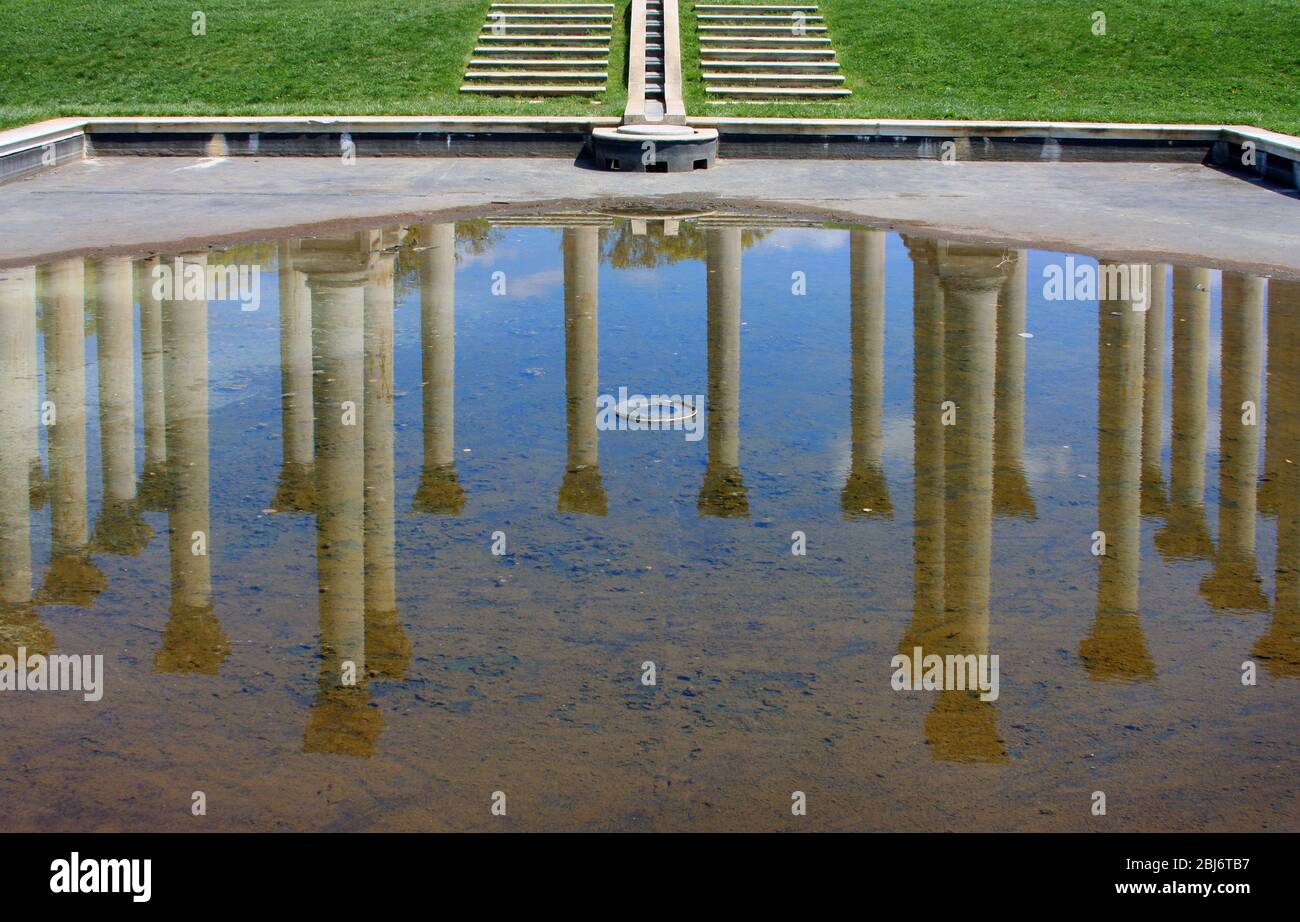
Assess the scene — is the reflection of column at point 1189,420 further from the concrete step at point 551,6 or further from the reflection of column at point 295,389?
the concrete step at point 551,6

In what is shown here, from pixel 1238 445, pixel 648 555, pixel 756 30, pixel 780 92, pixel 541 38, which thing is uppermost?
pixel 756 30

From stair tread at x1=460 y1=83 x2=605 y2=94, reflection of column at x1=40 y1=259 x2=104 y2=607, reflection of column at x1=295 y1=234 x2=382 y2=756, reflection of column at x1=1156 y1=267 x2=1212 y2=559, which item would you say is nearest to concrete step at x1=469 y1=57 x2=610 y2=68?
stair tread at x1=460 y1=83 x2=605 y2=94

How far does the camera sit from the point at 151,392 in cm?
989

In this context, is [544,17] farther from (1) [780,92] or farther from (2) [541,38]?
(1) [780,92]

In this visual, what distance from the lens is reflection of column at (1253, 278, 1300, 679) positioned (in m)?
6.34

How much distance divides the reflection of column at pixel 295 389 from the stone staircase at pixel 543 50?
11.1m

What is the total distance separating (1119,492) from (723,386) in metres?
2.89

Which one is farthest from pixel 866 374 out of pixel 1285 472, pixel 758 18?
pixel 758 18

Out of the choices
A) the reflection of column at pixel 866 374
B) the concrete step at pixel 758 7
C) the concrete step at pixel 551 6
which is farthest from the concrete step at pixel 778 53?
the reflection of column at pixel 866 374

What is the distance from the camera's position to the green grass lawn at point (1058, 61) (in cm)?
2248

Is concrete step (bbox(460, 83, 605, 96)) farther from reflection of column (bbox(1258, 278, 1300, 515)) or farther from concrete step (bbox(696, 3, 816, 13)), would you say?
reflection of column (bbox(1258, 278, 1300, 515))

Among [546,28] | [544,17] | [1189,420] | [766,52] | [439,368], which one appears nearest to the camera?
[1189,420]

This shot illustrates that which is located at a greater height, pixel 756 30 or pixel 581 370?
pixel 756 30

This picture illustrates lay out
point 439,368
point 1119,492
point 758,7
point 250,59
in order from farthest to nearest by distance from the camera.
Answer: point 758,7, point 250,59, point 439,368, point 1119,492
